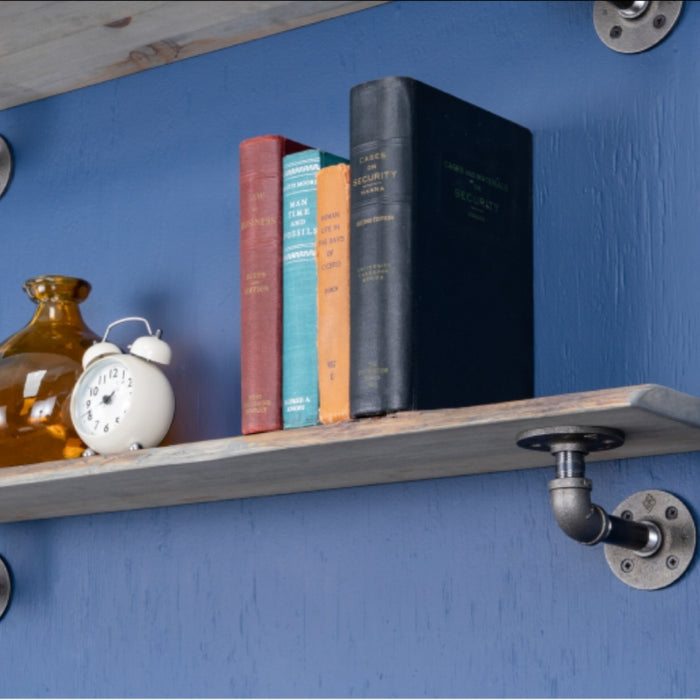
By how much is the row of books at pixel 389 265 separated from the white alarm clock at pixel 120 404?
16cm

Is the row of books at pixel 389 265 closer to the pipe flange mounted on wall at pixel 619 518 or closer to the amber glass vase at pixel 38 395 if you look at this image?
the pipe flange mounted on wall at pixel 619 518

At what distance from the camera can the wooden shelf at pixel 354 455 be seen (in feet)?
3.38

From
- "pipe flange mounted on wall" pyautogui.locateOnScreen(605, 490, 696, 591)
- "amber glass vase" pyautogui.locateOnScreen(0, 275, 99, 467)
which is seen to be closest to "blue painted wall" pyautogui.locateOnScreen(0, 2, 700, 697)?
"pipe flange mounted on wall" pyautogui.locateOnScreen(605, 490, 696, 591)

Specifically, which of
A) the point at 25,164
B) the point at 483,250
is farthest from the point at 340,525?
the point at 25,164

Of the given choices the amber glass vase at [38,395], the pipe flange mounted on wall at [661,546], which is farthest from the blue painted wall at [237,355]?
the amber glass vase at [38,395]

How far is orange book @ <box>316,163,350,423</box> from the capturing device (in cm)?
117

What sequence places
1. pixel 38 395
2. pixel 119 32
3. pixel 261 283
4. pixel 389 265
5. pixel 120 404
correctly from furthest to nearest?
pixel 119 32 → pixel 38 395 → pixel 120 404 → pixel 261 283 → pixel 389 265

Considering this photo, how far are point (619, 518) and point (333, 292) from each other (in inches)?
12.6

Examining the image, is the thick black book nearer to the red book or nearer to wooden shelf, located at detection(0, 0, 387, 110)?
the red book

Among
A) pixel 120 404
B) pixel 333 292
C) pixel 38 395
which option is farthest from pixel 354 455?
pixel 38 395

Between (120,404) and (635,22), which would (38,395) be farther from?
(635,22)

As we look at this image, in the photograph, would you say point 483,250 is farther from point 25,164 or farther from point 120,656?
point 25,164

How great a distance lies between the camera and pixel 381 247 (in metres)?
1.14

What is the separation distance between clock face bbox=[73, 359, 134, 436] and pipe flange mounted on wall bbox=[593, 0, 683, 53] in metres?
0.59
